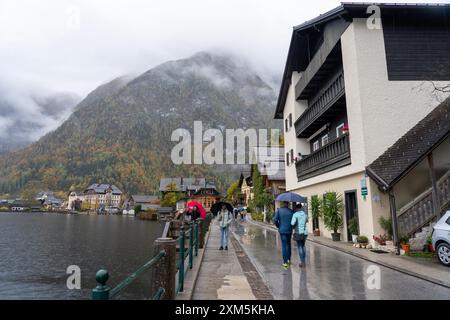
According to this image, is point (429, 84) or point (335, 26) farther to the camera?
point (335, 26)

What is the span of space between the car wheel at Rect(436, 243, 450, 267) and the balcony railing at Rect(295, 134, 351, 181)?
607 centimetres

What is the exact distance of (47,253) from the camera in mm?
33719

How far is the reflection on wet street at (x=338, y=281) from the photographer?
20.8ft

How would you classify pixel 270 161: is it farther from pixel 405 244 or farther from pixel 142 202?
pixel 142 202

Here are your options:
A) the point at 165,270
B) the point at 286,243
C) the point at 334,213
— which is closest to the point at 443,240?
the point at 286,243

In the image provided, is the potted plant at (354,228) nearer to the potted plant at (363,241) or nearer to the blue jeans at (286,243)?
the potted plant at (363,241)

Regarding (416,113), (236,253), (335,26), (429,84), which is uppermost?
(335,26)

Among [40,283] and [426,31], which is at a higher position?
[426,31]

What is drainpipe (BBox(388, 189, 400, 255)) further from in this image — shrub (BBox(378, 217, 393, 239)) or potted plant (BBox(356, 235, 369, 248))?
potted plant (BBox(356, 235, 369, 248))

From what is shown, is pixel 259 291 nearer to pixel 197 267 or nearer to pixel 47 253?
pixel 197 267

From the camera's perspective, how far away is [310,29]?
19.4m

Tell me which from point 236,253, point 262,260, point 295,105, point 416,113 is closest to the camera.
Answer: point 262,260

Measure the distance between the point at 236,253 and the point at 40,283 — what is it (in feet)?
55.4
